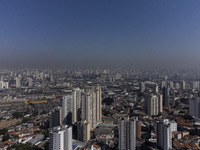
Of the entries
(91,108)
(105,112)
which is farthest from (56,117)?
(105,112)

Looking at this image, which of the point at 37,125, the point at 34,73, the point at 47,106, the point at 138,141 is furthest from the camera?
the point at 34,73

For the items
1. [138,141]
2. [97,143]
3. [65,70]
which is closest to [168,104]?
[138,141]

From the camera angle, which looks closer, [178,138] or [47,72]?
[178,138]

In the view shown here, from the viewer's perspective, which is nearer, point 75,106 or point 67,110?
point 67,110

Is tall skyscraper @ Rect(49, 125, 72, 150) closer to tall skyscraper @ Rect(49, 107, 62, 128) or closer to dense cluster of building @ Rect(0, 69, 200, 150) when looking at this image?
dense cluster of building @ Rect(0, 69, 200, 150)

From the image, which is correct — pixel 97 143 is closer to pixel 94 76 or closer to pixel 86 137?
pixel 86 137

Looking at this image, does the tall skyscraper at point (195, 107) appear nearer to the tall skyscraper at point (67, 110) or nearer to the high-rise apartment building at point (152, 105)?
the high-rise apartment building at point (152, 105)

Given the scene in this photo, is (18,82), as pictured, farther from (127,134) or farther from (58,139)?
(127,134)

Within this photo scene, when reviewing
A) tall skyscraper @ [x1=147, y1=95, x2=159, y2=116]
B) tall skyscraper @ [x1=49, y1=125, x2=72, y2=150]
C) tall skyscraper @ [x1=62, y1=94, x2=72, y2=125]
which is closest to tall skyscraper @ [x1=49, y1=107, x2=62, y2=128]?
tall skyscraper @ [x1=62, y1=94, x2=72, y2=125]
